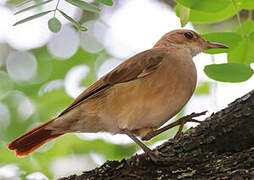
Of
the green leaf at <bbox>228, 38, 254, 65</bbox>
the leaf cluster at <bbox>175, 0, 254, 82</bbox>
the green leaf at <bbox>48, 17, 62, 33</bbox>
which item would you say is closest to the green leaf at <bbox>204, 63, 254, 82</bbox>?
the leaf cluster at <bbox>175, 0, 254, 82</bbox>

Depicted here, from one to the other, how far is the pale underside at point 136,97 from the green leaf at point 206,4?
0.79 m

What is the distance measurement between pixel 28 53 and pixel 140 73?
10.4 ft

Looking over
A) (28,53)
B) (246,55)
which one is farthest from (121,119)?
(28,53)

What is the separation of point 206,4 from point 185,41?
1.47 metres

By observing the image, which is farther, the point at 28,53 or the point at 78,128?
the point at 28,53

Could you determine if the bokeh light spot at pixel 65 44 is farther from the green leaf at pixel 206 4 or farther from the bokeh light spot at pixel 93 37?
the green leaf at pixel 206 4

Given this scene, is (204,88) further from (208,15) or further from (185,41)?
(208,15)

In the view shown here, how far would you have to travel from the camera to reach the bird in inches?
138

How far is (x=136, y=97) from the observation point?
137 inches

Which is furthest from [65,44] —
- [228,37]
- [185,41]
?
[228,37]

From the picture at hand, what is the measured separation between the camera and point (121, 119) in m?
3.56

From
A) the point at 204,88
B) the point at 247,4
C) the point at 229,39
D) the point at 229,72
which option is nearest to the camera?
the point at 229,72

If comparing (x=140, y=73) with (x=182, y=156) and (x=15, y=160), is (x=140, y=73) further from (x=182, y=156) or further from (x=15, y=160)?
(x=15, y=160)

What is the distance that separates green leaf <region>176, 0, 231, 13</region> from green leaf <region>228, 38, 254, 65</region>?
0.97 feet
